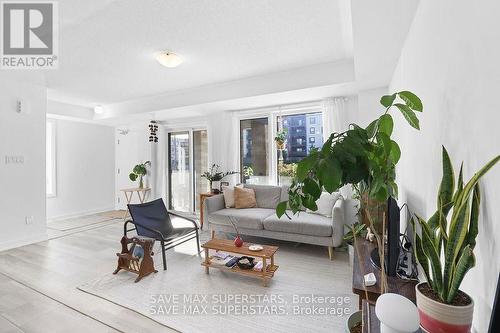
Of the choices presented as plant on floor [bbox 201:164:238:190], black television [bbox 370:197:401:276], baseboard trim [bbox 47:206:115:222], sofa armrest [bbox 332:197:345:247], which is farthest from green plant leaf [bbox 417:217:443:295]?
baseboard trim [bbox 47:206:115:222]

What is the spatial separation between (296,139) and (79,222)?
4790 mm

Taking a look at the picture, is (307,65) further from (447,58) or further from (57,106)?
(57,106)

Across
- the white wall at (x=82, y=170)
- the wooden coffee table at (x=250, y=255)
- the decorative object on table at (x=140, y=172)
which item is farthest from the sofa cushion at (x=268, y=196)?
the white wall at (x=82, y=170)

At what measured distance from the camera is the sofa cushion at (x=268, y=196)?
440cm

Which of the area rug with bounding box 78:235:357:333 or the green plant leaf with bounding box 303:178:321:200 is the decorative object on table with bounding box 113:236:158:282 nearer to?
the area rug with bounding box 78:235:357:333

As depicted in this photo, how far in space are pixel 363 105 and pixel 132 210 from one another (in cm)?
351

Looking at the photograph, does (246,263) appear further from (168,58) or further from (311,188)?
(168,58)

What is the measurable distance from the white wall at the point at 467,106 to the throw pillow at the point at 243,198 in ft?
9.81

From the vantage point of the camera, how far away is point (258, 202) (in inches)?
176

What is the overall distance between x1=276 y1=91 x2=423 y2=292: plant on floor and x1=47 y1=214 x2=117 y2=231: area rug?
5.47 metres

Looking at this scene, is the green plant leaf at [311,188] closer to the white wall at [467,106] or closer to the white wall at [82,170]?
the white wall at [467,106]

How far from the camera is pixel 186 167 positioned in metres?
6.00

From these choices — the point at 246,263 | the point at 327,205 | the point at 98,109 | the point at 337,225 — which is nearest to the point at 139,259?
the point at 246,263

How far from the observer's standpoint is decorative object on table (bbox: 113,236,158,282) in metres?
2.84
